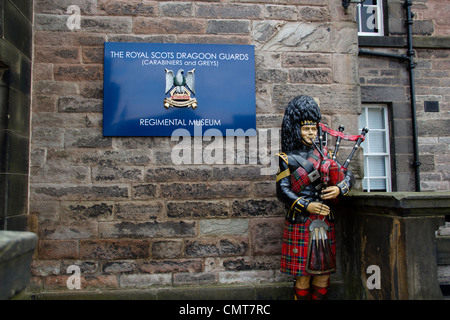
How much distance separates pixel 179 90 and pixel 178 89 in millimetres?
15

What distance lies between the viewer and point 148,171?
340cm

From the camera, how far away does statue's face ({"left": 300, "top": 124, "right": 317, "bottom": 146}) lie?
2.78m

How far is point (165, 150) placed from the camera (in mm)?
3426

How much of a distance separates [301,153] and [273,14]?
180cm

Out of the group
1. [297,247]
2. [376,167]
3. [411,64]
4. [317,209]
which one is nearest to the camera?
[317,209]

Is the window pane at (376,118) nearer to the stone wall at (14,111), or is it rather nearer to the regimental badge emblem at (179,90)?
the regimental badge emblem at (179,90)

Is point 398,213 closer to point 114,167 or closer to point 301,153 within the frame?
point 301,153

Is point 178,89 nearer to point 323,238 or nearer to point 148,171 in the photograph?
point 148,171

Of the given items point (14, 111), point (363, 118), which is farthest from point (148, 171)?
point (363, 118)

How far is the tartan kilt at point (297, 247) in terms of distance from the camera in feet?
8.79

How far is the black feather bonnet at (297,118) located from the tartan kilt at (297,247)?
64 cm

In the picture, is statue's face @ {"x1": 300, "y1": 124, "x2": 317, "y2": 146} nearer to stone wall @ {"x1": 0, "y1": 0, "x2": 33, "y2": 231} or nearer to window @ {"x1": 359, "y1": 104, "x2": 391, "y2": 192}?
stone wall @ {"x1": 0, "y1": 0, "x2": 33, "y2": 231}

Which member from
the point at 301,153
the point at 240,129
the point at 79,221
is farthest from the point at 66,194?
the point at 301,153

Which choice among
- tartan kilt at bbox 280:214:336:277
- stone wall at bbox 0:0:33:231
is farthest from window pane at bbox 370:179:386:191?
stone wall at bbox 0:0:33:231
